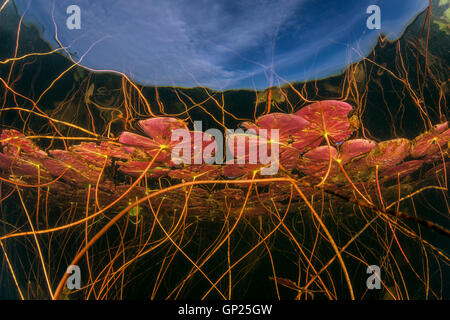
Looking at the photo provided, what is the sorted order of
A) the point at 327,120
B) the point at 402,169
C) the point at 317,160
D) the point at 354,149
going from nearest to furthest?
the point at 327,120, the point at 354,149, the point at 317,160, the point at 402,169

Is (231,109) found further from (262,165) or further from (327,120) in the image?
(262,165)

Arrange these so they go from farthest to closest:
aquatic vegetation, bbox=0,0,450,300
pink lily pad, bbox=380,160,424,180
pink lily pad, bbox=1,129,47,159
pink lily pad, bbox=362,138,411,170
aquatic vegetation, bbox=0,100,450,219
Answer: pink lily pad, bbox=380,160,424,180, pink lily pad, bbox=362,138,411,170, pink lily pad, bbox=1,129,47,159, aquatic vegetation, bbox=0,100,450,219, aquatic vegetation, bbox=0,0,450,300

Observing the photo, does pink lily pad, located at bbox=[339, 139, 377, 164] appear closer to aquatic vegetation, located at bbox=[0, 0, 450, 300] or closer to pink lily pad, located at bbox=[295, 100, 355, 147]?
aquatic vegetation, located at bbox=[0, 0, 450, 300]

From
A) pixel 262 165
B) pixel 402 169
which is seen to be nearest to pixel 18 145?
pixel 262 165

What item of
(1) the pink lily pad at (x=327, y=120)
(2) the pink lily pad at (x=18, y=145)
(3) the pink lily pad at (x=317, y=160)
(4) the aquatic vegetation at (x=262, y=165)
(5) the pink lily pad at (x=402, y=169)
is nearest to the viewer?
(1) the pink lily pad at (x=327, y=120)

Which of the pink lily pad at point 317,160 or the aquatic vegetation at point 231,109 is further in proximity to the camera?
the pink lily pad at point 317,160

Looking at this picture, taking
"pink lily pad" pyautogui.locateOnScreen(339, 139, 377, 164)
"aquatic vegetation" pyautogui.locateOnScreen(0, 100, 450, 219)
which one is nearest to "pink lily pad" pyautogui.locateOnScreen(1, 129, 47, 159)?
"aquatic vegetation" pyautogui.locateOnScreen(0, 100, 450, 219)

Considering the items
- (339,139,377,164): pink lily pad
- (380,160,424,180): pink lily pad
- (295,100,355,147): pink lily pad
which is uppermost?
(295,100,355,147): pink lily pad

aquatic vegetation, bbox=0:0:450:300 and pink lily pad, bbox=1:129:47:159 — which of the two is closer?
aquatic vegetation, bbox=0:0:450:300

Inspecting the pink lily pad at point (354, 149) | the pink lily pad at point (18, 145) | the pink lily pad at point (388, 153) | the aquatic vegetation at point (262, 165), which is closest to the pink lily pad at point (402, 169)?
the aquatic vegetation at point (262, 165)

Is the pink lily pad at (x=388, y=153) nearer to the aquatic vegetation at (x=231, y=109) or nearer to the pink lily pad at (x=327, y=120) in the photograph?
the aquatic vegetation at (x=231, y=109)
